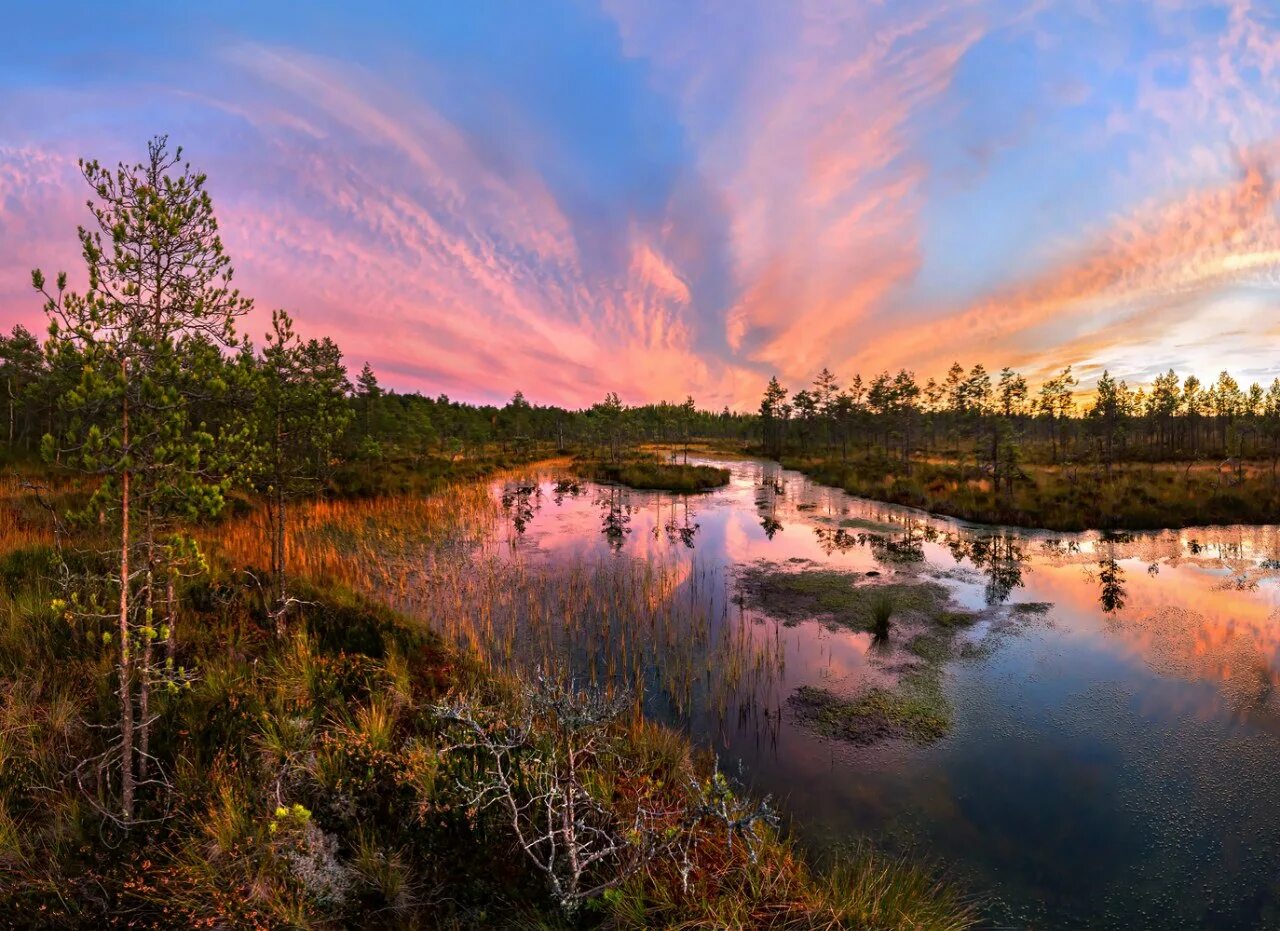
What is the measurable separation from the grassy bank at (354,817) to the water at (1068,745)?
1182 mm

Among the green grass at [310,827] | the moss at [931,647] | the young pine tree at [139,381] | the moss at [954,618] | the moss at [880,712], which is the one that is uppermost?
the young pine tree at [139,381]

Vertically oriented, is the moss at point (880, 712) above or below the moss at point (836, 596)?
below

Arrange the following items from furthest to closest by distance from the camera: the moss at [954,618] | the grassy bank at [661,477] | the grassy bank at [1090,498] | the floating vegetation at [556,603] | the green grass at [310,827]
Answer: the grassy bank at [661,477] < the grassy bank at [1090,498] < the moss at [954,618] < the floating vegetation at [556,603] < the green grass at [310,827]

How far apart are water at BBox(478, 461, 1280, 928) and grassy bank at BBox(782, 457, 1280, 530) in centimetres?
732

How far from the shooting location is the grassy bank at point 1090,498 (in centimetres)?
2548

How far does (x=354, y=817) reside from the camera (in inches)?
213

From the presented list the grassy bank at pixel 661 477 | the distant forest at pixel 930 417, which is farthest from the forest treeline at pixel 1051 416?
the grassy bank at pixel 661 477

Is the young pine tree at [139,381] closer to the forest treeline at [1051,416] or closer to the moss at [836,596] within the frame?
the moss at [836,596]

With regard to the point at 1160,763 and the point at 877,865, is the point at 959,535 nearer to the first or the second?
the point at 1160,763

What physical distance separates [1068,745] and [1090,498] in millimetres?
29295

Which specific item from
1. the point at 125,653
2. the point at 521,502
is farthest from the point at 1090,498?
the point at 125,653

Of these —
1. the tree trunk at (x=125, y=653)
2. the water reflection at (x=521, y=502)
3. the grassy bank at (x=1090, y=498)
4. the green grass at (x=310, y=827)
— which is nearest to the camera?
the green grass at (x=310, y=827)

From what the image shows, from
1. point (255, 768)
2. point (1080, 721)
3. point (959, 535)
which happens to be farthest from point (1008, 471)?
point (255, 768)

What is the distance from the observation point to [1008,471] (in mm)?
33969
